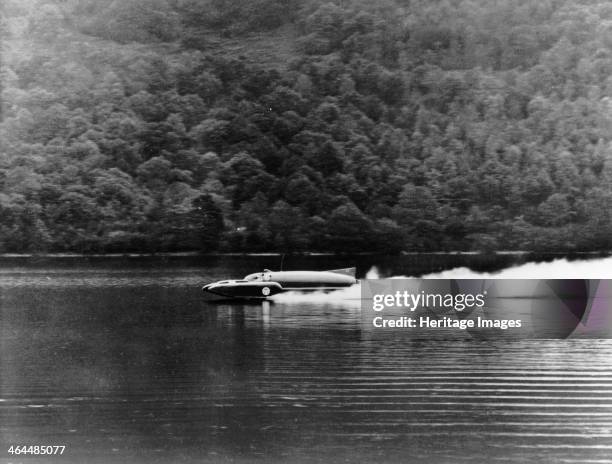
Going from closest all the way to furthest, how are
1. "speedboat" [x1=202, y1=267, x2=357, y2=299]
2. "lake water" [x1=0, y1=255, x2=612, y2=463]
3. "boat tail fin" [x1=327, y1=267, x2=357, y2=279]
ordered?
"lake water" [x1=0, y1=255, x2=612, y2=463]
"boat tail fin" [x1=327, y1=267, x2=357, y2=279]
"speedboat" [x1=202, y1=267, x2=357, y2=299]

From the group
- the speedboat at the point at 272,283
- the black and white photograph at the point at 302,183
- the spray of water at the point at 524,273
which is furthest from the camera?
the speedboat at the point at 272,283

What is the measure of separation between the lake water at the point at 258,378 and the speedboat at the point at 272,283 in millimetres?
93

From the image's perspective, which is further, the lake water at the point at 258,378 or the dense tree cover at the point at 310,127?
the dense tree cover at the point at 310,127

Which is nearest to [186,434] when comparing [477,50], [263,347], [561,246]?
[263,347]

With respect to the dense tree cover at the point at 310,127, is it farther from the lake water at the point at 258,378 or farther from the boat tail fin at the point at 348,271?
the lake water at the point at 258,378

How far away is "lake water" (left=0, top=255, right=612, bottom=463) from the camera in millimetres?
5168

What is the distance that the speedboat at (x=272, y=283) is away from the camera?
6.62 metres

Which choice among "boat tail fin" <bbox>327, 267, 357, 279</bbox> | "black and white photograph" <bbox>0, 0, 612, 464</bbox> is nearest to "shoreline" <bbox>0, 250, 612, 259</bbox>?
"black and white photograph" <bbox>0, 0, 612, 464</bbox>

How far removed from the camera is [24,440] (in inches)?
211

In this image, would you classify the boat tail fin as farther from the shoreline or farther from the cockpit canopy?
the cockpit canopy

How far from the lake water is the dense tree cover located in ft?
1.43

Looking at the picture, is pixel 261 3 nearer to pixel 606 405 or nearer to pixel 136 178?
pixel 136 178

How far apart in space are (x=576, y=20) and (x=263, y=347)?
4079 millimetres

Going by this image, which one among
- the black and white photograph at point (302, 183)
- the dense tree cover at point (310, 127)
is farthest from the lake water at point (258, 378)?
the dense tree cover at point (310, 127)
